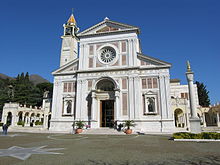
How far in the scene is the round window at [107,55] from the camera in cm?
2706

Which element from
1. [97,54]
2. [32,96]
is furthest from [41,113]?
[97,54]

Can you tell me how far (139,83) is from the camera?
24.9m

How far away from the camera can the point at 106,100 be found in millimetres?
25922

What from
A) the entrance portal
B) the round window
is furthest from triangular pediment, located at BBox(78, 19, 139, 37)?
the entrance portal

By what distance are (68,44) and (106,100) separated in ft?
67.6

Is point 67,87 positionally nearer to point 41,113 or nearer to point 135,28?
point 135,28

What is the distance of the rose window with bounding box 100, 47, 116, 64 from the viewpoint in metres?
27.1

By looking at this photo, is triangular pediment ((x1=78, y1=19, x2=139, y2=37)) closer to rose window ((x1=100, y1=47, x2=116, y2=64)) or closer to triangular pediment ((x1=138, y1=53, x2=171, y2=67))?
rose window ((x1=100, y1=47, x2=116, y2=64))

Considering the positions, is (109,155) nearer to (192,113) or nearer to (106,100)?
(192,113)

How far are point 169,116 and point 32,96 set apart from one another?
52.4 m

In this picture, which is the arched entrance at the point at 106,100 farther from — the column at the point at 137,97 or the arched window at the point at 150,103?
the arched window at the point at 150,103

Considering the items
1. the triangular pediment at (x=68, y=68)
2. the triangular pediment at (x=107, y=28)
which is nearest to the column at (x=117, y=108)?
the triangular pediment at (x=68, y=68)

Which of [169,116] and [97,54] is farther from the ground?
[97,54]

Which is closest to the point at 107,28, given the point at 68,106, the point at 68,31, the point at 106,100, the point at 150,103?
the point at 106,100
